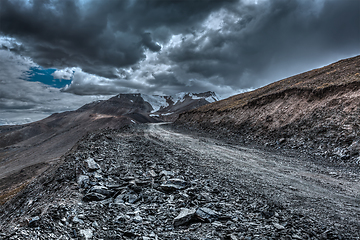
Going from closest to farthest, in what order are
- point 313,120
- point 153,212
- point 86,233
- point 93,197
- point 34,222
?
point 86,233
point 34,222
point 153,212
point 93,197
point 313,120

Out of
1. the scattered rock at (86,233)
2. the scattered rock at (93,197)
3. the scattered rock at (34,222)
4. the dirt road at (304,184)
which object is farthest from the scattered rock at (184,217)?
the scattered rock at (34,222)

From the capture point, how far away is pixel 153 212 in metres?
5.32

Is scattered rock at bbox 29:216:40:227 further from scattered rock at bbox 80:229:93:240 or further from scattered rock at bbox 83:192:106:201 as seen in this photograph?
scattered rock at bbox 83:192:106:201

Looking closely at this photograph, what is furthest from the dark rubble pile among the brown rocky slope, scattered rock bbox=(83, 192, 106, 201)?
the brown rocky slope

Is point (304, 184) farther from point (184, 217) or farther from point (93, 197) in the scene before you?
point (93, 197)

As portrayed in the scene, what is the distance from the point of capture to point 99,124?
A: 505 feet

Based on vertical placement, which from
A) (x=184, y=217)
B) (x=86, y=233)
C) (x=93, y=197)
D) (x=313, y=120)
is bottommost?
(x=86, y=233)

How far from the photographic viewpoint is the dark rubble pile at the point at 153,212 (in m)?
4.25

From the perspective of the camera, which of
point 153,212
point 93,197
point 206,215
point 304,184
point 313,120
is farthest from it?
point 313,120

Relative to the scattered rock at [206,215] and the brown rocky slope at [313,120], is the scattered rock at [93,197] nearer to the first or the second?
the scattered rock at [206,215]

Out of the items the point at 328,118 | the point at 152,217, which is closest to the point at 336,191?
the point at 152,217

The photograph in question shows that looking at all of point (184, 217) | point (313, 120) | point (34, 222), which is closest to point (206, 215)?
point (184, 217)

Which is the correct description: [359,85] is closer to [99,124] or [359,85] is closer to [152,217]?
[152,217]

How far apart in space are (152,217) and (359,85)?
73.3 feet
